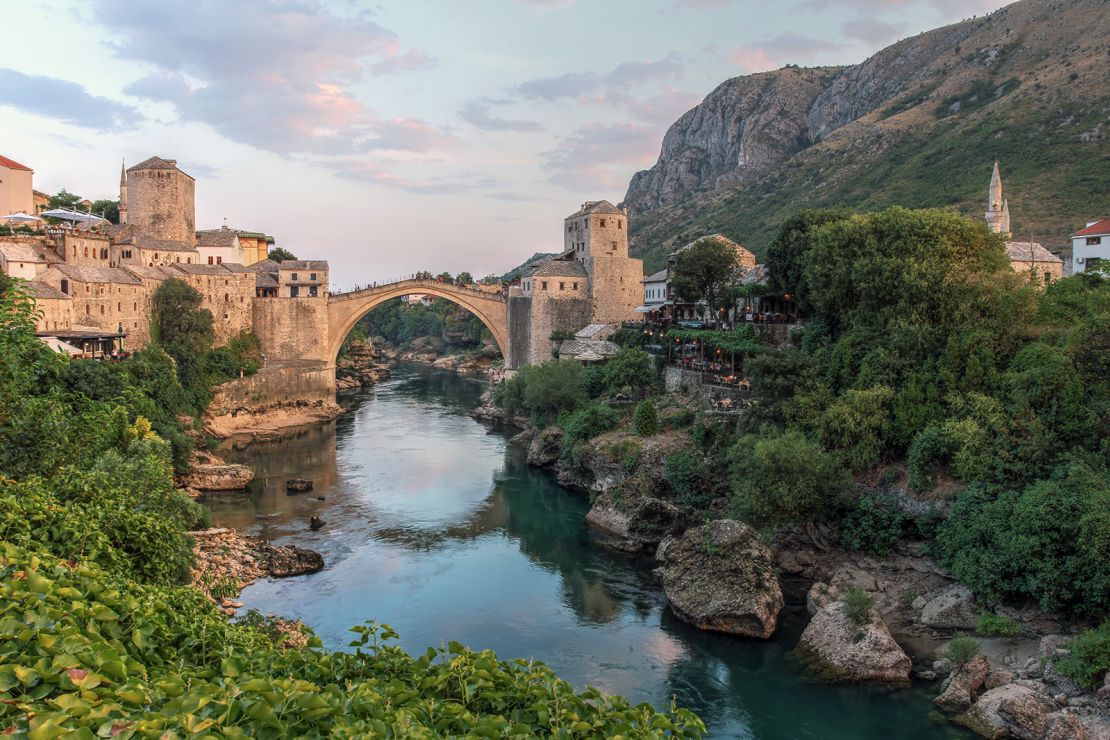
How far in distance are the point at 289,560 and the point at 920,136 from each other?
5471 cm

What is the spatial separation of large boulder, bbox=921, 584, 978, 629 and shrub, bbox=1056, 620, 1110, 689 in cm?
232

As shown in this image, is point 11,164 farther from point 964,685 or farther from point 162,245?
point 964,685

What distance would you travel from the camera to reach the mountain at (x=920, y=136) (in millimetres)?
42188

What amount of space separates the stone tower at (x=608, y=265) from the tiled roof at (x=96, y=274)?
69.1ft

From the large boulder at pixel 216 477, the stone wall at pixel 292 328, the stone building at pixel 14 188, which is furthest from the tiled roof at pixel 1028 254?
the stone building at pixel 14 188

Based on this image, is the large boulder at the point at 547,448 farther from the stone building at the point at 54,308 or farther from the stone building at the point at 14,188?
the stone building at the point at 14,188

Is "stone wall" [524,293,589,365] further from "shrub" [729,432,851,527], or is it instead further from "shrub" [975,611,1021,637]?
"shrub" [975,611,1021,637]

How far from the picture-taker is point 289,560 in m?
18.8

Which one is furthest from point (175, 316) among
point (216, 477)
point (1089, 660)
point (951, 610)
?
point (1089, 660)

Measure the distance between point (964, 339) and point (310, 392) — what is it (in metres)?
31.7

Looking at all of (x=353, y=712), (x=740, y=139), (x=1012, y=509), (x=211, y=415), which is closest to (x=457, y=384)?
(x=211, y=415)

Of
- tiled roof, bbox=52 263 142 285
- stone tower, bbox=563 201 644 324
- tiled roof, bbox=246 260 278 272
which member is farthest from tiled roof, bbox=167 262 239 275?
stone tower, bbox=563 201 644 324

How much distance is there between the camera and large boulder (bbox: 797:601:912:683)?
44.9 feet

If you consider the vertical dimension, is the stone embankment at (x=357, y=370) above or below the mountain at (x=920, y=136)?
below
